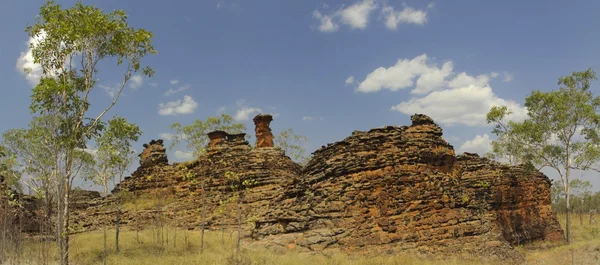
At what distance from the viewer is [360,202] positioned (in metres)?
17.0

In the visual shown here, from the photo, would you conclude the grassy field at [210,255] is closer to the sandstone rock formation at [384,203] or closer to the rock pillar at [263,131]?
the sandstone rock formation at [384,203]

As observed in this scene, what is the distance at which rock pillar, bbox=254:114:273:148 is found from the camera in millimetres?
31016

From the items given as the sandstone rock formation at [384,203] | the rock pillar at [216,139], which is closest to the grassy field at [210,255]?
the sandstone rock formation at [384,203]

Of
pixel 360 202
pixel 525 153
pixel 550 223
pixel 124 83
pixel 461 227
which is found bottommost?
pixel 550 223

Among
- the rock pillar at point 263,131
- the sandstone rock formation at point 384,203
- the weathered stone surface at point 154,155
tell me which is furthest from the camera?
the weathered stone surface at point 154,155

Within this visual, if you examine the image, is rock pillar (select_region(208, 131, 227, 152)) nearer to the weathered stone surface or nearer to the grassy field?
the weathered stone surface

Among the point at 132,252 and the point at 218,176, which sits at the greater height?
the point at 218,176

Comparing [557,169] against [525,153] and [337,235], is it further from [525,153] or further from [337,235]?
[337,235]

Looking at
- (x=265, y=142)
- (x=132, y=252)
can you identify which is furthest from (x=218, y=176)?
(x=132, y=252)

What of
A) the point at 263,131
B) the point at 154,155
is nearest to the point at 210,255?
the point at 263,131

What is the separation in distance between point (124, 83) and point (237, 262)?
23.6 ft

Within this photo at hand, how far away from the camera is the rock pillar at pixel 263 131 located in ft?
A: 102

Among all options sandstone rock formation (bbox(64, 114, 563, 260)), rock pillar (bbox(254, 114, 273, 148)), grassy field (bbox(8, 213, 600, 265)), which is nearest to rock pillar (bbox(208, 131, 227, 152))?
rock pillar (bbox(254, 114, 273, 148))

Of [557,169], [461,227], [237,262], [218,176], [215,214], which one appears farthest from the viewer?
[557,169]
